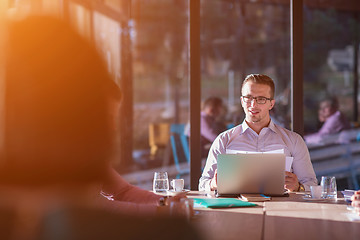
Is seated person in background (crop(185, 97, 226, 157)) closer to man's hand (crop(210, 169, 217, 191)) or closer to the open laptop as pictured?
man's hand (crop(210, 169, 217, 191))

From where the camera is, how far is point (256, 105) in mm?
3484

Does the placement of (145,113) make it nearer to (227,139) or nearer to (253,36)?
(253,36)

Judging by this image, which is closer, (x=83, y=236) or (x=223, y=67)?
(x=83, y=236)

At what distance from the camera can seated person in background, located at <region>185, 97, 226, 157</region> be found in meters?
6.41

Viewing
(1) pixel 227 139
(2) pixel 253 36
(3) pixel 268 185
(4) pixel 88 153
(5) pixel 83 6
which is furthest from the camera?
(2) pixel 253 36

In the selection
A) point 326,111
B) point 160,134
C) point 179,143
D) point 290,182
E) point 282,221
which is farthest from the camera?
point 160,134

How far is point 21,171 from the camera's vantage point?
0.78 meters

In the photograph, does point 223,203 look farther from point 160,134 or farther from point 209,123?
point 160,134

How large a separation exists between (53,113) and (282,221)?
1.50 meters

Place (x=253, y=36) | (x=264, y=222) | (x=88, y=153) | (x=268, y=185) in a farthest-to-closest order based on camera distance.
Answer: (x=253, y=36) < (x=268, y=185) < (x=264, y=222) < (x=88, y=153)

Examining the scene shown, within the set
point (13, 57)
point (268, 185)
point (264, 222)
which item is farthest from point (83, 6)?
point (13, 57)

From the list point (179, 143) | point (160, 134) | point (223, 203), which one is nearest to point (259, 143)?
A: point (223, 203)

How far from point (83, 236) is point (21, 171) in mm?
175

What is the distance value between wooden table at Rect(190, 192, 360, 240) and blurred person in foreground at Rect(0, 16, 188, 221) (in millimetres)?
818
